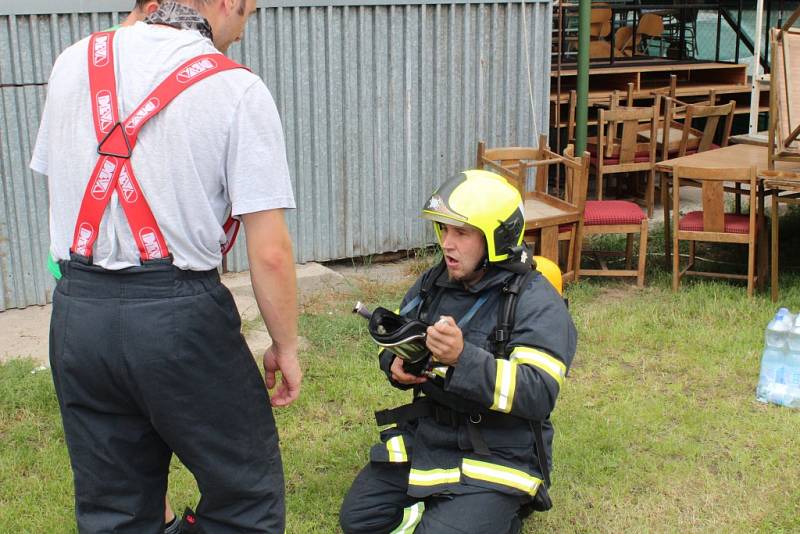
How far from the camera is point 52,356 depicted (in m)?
2.83

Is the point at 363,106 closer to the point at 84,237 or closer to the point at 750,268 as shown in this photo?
the point at 750,268

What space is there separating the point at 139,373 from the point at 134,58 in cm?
86

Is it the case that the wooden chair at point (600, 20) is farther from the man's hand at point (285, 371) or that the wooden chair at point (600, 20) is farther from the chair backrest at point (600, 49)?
the man's hand at point (285, 371)

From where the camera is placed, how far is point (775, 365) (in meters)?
5.48

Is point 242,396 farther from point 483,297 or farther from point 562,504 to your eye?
point 562,504

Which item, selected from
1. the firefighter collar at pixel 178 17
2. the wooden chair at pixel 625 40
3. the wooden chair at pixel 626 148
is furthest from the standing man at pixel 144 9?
the wooden chair at pixel 625 40

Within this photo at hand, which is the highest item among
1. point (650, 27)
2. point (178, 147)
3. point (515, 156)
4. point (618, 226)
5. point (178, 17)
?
point (650, 27)

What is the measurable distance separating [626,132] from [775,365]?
4526 millimetres

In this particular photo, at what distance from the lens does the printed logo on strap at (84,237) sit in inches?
106

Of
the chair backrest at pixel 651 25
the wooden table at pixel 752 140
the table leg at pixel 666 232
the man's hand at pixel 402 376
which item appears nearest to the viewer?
the man's hand at pixel 402 376

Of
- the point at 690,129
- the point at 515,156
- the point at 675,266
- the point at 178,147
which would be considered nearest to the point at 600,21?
the point at 690,129

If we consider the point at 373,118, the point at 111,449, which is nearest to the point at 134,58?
the point at 111,449

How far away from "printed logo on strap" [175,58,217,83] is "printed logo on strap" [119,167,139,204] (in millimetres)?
288

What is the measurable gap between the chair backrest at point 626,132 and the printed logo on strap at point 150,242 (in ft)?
23.8
